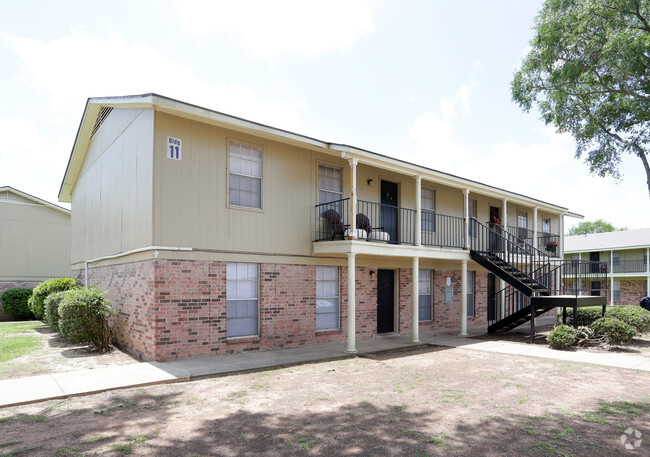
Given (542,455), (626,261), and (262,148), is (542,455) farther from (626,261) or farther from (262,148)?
(626,261)

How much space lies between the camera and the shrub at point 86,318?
391 inches

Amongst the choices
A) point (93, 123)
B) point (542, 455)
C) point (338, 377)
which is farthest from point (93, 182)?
point (542, 455)

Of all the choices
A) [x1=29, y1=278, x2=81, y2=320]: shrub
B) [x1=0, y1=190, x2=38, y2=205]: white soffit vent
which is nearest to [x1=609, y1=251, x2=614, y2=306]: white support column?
[x1=29, y1=278, x2=81, y2=320]: shrub

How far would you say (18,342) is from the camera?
37.8 ft

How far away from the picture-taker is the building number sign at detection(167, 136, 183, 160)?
916cm

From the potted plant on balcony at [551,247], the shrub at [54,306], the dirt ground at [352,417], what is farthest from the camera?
the potted plant on balcony at [551,247]

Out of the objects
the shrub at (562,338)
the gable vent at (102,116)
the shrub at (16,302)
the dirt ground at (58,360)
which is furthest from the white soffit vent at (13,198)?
the shrub at (562,338)

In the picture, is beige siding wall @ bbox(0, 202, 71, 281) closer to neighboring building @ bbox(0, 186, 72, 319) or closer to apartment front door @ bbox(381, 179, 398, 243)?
neighboring building @ bbox(0, 186, 72, 319)

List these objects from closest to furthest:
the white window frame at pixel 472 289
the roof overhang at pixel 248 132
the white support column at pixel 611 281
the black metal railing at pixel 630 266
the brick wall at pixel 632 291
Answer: the roof overhang at pixel 248 132
the white window frame at pixel 472 289
the brick wall at pixel 632 291
the black metal railing at pixel 630 266
the white support column at pixel 611 281

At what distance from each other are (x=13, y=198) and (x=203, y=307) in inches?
685

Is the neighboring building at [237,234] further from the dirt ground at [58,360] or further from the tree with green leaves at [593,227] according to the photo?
the tree with green leaves at [593,227]

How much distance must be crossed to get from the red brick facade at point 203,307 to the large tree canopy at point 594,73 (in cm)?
864

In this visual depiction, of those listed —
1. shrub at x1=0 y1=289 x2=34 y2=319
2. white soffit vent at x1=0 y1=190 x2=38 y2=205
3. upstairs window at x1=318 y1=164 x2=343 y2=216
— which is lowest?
shrub at x1=0 y1=289 x2=34 y2=319

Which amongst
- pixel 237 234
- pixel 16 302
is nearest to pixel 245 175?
pixel 237 234
